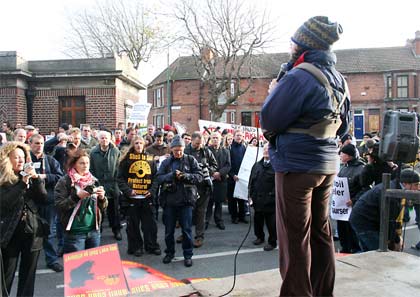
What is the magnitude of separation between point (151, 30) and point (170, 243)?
32.7m

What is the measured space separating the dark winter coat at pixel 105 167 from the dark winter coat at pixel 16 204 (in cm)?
306

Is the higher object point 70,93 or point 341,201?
point 70,93

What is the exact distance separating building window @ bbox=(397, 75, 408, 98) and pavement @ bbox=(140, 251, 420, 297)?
4223cm

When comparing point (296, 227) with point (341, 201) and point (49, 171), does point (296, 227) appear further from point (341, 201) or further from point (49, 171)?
point (49, 171)

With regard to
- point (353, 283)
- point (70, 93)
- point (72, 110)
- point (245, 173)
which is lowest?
point (353, 283)

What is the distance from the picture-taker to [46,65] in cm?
1370

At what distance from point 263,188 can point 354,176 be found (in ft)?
4.90

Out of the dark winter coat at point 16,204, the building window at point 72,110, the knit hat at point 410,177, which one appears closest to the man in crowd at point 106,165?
the dark winter coat at point 16,204

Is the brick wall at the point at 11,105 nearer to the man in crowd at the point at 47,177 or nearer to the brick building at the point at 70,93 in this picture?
the brick building at the point at 70,93

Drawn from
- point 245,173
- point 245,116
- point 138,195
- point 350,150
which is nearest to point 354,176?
point 350,150

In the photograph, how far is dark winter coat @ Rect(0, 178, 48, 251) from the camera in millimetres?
3961

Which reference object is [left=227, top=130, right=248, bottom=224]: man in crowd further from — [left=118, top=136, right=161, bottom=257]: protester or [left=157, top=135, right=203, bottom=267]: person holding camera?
[left=157, top=135, right=203, bottom=267]: person holding camera

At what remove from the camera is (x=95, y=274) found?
3676mm

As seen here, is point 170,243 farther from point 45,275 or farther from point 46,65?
point 46,65
